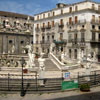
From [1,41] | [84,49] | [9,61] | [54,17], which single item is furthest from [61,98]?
[54,17]

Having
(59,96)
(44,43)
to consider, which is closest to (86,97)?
(59,96)

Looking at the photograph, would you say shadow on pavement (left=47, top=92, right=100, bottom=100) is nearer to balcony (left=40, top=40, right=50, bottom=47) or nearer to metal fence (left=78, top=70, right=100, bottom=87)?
metal fence (left=78, top=70, right=100, bottom=87)

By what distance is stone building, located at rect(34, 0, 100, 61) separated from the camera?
39.1 m

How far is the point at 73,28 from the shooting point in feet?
138

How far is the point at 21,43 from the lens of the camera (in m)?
44.4

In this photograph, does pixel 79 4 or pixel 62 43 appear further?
pixel 62 43

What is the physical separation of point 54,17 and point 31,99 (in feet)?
Answer: 117

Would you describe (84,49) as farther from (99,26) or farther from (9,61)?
(9,61)

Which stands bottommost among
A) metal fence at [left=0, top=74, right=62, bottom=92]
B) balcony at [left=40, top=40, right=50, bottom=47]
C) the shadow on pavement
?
the shadow on pavement

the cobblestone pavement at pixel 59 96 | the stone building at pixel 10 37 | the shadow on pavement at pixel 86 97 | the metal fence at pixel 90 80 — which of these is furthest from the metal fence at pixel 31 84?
the stone building at pixel 10 37

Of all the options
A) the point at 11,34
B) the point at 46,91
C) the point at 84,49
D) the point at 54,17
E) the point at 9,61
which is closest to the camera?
the point at 46,91

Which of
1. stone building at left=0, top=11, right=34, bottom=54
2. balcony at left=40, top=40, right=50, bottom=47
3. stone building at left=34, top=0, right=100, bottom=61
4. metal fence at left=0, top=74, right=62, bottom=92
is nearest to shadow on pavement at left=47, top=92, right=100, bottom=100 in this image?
metal fence at left=0, top=74, right=62, bottom=92

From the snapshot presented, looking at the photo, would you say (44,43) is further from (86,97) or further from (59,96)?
(86,97)

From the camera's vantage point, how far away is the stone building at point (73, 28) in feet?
128
